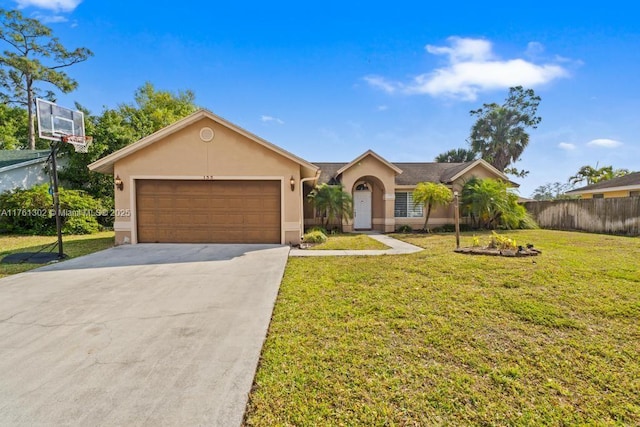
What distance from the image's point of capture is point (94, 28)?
16.2 meters

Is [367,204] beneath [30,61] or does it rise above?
beneath

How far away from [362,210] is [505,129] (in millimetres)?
23082

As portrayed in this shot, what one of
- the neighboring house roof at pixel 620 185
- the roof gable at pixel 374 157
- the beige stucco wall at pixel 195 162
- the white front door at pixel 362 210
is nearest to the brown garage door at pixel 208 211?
the beige stucco wall at pixel 195 162

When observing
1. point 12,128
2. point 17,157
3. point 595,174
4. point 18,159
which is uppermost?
point 12,128

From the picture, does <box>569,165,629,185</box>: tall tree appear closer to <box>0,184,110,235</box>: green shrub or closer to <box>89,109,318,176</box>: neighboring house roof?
<box>89,109,318,176</box>: neighboring house roof

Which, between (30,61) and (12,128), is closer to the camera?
(30,61)

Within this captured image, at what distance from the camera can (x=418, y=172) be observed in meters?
18.2

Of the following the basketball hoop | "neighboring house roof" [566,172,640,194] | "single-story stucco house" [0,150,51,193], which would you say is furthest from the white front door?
"single-story stucco house" [0,150,51,193]

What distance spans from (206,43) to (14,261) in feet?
38.8

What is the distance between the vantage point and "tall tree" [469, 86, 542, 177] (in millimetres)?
29500

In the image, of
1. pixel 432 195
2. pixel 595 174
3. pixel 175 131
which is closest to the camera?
pixel 175 131

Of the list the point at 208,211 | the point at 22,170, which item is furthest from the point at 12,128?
the point at 208,211

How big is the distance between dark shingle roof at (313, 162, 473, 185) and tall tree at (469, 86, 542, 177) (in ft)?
47.5

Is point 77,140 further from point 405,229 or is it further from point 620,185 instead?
point 620,185
